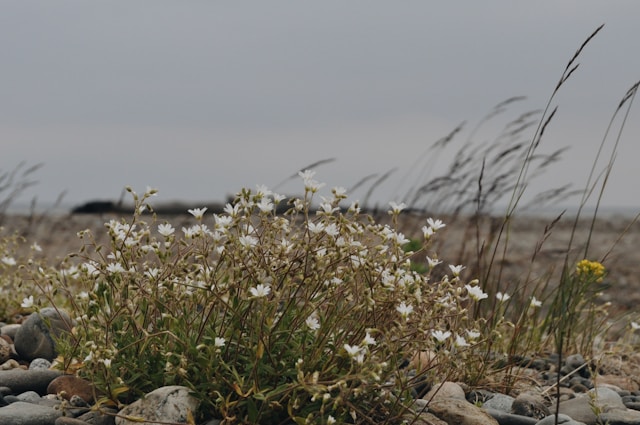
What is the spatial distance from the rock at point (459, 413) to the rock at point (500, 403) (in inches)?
17.7

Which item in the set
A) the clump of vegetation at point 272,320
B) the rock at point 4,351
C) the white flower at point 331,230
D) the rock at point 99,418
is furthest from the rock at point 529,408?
the rock at point 4,351

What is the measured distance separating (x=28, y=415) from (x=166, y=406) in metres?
0.74

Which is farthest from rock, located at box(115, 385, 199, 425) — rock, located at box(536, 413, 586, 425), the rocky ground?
rock, located at box(536, 413, 586, 425)

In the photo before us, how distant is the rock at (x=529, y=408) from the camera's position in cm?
399

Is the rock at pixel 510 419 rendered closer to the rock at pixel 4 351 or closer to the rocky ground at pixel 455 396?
the rocky ground at pixel 455 396

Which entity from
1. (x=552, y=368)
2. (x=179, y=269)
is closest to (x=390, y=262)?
(x=179, y=269)

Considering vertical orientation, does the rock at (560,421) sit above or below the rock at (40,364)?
above

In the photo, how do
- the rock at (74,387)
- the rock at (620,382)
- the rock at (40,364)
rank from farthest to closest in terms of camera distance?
1. the rock at (620,382)
2. the rock at (40,364)
3. the rock at (74,387)

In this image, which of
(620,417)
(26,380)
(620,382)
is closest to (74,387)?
(26,380)

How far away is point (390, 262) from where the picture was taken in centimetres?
349

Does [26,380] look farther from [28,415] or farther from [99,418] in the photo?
[99,418]

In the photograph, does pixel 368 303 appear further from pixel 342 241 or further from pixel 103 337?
pixel 103 337

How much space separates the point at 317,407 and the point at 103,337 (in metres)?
1.04

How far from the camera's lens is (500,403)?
164 inches
